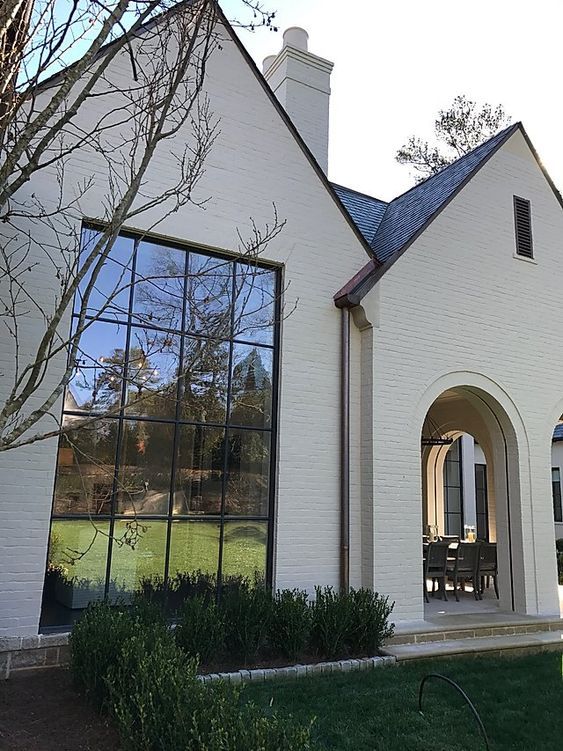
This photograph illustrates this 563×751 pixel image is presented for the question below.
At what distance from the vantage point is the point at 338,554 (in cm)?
752

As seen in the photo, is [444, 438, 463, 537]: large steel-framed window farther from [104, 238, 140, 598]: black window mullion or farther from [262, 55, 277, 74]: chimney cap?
[104, 238, 140, 598]: black window mullion

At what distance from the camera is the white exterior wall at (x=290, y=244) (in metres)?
7.24

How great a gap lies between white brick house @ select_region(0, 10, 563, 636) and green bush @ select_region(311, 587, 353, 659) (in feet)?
2.51

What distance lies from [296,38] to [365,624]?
981 centimetres

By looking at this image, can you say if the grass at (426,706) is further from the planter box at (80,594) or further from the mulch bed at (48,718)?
the planter box at (80,594)

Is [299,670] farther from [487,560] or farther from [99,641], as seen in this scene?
[487,560]

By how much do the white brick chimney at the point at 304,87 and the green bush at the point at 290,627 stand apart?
24.2 ft

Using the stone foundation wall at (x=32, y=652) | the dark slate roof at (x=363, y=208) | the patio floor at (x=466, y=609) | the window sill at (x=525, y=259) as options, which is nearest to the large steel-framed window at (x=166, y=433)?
the stone foundation wall at (x=32, y=652)

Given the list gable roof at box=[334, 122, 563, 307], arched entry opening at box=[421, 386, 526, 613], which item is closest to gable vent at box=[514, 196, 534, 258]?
gable roof at box=[334, 122, 563, 307]

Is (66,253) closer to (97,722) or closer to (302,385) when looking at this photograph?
(302,385)

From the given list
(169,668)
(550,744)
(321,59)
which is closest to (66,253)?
(169,668)

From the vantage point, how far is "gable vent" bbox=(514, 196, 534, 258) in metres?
9.81

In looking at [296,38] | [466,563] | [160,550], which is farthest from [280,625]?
[296,38]

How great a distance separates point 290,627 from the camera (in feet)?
20.5
